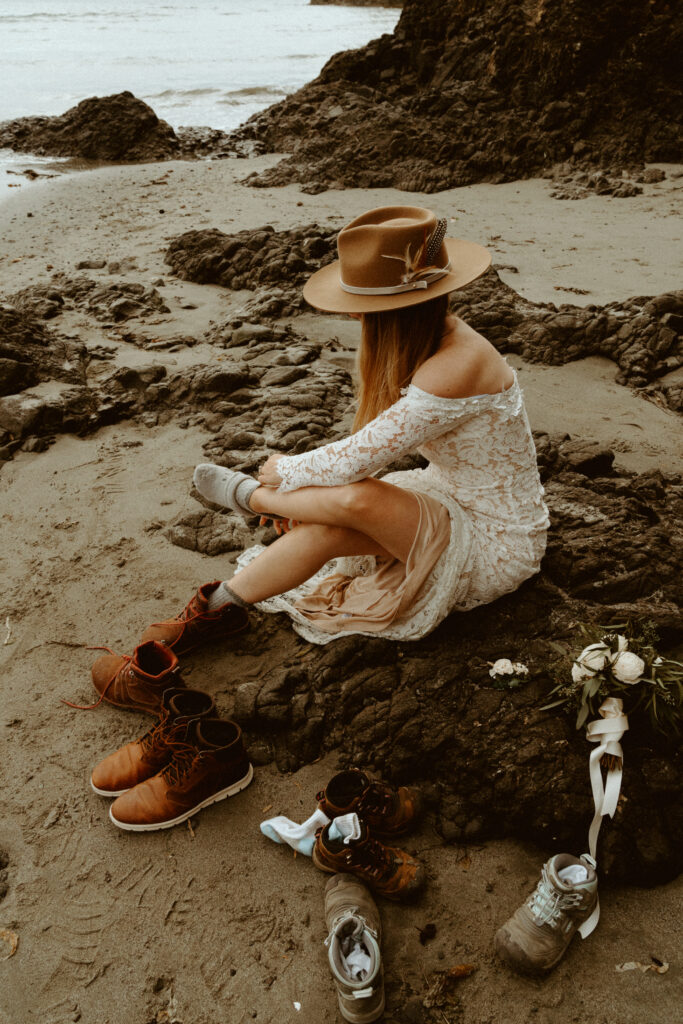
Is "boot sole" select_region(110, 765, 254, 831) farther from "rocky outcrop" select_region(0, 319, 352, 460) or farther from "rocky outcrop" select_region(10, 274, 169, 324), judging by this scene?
"rocky outcrop" select_region(10, 274, 169, 324)

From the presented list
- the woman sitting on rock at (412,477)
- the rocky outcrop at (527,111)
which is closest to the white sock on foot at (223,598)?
the woman sitting on rock at (412,477)

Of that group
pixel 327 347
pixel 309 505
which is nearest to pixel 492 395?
pixel 309 505

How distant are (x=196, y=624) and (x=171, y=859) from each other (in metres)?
0.86

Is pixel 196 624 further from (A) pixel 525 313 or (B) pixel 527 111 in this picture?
(B) pixel 527 111

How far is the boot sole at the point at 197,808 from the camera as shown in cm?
229

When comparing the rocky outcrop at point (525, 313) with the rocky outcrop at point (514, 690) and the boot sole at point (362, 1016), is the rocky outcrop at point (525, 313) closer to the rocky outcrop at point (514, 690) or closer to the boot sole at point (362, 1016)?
the rocky outcrop at point (514, 690)

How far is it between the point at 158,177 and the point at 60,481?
25.8 ft

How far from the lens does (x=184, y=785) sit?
7.48ft

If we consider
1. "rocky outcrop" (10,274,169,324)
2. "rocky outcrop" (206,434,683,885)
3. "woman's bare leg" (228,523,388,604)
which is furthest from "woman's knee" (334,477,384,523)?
"rocky outcrop" (10,274,169,324)

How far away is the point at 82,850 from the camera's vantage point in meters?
2.27

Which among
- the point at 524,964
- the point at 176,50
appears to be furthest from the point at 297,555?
the point at 176,50

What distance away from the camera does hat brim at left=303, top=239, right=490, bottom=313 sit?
7.54ft

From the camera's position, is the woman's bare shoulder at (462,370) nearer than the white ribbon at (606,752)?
No

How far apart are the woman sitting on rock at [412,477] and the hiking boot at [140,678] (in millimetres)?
344
